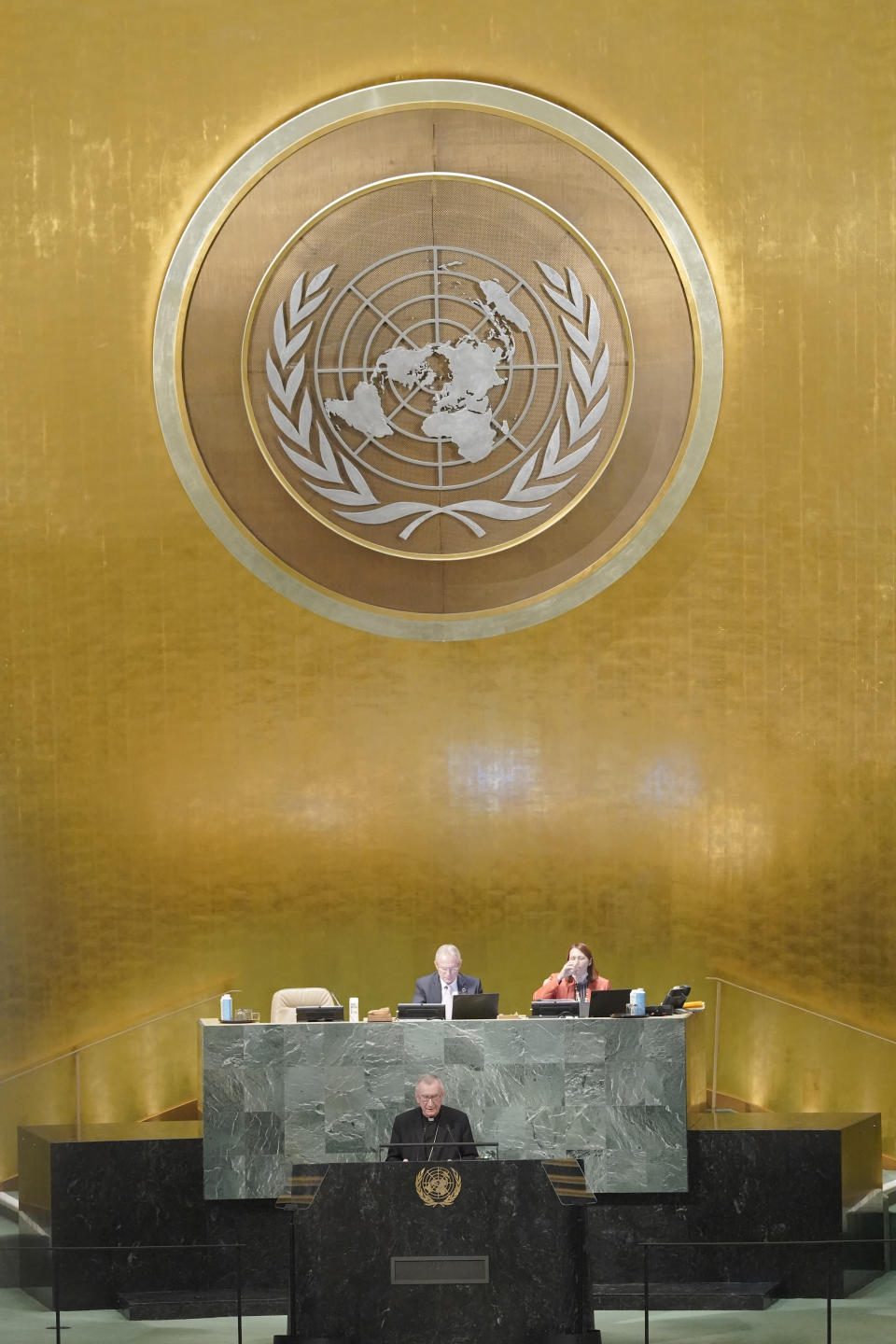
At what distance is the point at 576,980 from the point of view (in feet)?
27.0

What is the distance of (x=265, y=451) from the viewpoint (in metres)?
9.12

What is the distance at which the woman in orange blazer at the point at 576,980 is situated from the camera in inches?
323

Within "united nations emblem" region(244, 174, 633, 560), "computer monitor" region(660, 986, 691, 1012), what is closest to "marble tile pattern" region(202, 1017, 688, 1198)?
"computer monitor" region(660, 986, 691, 1012)

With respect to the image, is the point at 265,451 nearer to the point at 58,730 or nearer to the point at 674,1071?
the point at 58,730

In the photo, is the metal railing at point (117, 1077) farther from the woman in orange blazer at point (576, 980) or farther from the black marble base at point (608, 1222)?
the woman in orange blazer at point (576, 980)

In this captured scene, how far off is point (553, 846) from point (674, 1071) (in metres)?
1.81

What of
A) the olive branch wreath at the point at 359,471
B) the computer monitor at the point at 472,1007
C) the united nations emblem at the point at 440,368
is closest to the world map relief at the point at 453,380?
the united nations emblem at the point at 440,368

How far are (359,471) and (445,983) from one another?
9.25ft

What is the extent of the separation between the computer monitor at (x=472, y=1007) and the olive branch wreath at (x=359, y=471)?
2.71 metres

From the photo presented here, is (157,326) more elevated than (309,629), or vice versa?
(157,326)

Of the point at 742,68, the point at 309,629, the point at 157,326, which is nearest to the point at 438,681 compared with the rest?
the point at 309,629

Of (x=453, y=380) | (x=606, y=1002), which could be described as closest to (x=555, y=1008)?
(x=606, y=1002)

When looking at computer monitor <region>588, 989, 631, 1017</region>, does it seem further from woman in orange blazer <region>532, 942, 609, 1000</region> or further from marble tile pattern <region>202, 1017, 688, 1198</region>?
woman in orange blazer <region>532, 942, 609, 1000</region>

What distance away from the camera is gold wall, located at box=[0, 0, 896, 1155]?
355 inches
